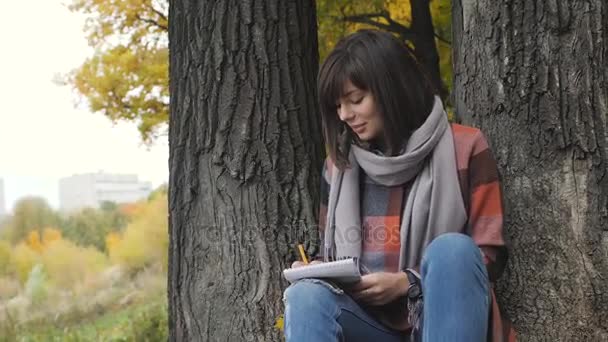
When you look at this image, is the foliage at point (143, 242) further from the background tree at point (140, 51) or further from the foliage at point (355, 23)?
the foliage at point (355, 23)

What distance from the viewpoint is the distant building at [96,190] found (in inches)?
283

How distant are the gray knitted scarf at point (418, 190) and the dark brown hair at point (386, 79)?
0.06 meters

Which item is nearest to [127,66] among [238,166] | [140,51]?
[140,51]

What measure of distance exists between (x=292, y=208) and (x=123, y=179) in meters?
4.48

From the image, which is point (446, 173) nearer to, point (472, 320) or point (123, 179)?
point (472, 320)

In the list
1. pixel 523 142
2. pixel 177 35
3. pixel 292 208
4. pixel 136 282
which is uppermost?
pixel 177 35

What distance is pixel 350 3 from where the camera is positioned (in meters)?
6.85

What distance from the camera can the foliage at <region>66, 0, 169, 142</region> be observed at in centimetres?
759

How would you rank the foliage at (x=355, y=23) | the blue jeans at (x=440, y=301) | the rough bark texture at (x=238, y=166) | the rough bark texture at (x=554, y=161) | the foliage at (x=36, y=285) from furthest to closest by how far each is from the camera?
1. the foliage at (x=355, y=23)
2. the foliage at (x=36, y=285)
3. the rough bark texture at (x=238, y=166)
4. the rough bark texture at (x=554, y=161)
5. the blue jeans at (x=440, y=301)

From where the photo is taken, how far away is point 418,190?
2406mm

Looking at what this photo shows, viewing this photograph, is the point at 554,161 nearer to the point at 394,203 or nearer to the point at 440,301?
the point at 394,203

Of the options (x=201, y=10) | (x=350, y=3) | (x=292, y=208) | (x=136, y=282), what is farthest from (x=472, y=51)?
(x=136, y=282)

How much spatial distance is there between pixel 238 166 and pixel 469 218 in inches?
49.7

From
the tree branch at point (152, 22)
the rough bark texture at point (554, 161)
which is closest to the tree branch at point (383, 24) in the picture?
the tree branch at point (152, 22)
